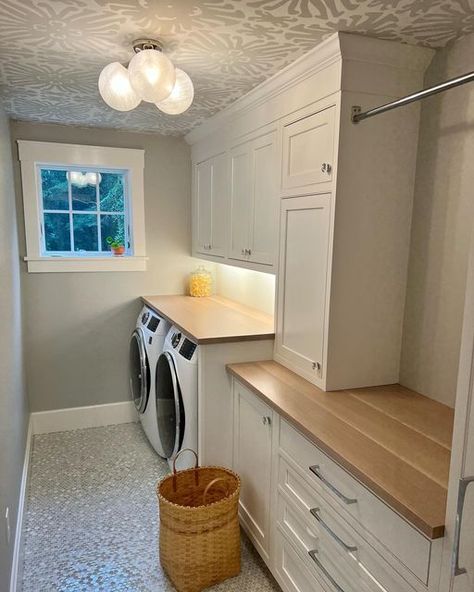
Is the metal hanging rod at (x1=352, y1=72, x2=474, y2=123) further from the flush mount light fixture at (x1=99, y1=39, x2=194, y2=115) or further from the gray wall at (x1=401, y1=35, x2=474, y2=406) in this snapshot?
the flush mount light fixture at (x1=99, y1=39, x2=194, y2=115)

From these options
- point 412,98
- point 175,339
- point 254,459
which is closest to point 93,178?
point 175,339

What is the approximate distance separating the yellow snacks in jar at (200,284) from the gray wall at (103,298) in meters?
0.12

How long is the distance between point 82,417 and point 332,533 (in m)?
2.61

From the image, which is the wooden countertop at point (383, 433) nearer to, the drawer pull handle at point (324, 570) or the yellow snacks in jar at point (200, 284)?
the drawer pull handle at point (324, 570)

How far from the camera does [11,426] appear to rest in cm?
217

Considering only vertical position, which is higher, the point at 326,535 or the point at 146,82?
the point at 146,82

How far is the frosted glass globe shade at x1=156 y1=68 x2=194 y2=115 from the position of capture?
1835 mm

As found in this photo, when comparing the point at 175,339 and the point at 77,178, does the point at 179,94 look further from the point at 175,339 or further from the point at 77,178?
the point at 77,178

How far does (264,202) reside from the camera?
7.73 feet

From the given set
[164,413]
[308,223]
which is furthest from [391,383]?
[164,413]

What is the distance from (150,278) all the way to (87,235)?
59 cm

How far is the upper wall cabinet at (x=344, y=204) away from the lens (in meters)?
1.76

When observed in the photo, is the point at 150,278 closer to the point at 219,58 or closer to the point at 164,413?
the point at 164,413

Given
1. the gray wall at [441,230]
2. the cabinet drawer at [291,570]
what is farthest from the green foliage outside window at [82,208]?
the cabinet drawer at [291,570]
